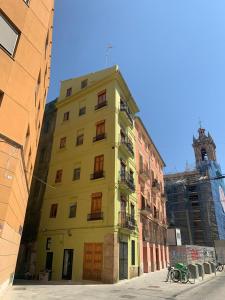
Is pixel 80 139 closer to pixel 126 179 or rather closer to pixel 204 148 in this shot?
pixel 126 179

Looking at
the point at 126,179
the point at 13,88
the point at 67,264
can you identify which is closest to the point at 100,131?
the point at 126,179

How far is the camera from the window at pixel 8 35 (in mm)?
9609

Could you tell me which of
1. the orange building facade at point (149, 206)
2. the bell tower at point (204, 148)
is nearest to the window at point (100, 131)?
the orange building facade at point (149, 206)

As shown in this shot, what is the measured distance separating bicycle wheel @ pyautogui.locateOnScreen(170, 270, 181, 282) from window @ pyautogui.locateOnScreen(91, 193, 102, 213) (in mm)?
7168

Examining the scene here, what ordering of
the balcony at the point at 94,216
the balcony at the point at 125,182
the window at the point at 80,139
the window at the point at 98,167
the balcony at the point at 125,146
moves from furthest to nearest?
the window at the point at 80,139
the balcony at the point at 125,146
the window at the point at 98,167
the balcony at the point at 125,182
the balcony at the point at 94,216

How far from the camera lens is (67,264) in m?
20.1

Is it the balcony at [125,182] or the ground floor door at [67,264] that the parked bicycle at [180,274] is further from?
the ground floor door at [67,264]

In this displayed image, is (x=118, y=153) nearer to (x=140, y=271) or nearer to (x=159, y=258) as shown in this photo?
(x=140, y=271)

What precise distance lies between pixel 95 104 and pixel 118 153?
6640 mm

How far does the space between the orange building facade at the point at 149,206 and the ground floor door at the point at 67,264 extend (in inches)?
276

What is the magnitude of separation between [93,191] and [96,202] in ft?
3.33

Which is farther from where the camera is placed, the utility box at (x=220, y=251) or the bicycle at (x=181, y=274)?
the utility box at (x=220, y=251)

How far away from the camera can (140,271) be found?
22.7m

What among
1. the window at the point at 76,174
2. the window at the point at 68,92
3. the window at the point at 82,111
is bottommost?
the window at the point at 76,174
